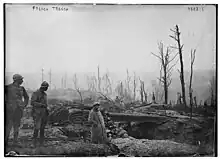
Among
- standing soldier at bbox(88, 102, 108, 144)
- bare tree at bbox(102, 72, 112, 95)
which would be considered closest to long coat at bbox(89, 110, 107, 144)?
standing soldier at bbox(88, 102, 108, 144)

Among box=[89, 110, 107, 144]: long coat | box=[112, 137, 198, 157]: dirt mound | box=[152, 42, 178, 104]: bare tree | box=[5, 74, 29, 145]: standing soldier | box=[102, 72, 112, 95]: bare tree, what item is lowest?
box=[112, 137, 198, 157]: dirt mound

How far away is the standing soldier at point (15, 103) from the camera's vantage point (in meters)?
2.52

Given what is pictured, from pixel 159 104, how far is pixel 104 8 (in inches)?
30.3

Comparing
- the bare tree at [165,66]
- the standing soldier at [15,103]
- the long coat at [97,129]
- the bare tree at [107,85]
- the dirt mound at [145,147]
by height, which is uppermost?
the bare tree at [165,66]

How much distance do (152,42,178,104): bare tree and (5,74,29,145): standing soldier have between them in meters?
0.95

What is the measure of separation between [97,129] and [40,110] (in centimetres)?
41

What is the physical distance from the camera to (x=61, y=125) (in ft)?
8.31

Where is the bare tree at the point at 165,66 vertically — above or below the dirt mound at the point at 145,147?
above

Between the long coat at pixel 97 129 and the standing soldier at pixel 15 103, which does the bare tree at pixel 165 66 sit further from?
the standing soldier at pixel 15 103

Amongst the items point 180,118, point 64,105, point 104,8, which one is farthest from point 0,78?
point 180,118

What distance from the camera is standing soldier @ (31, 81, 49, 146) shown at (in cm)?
252

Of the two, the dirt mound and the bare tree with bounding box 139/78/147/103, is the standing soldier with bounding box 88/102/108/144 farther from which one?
the bare tree with bounding box 139/78/147/103

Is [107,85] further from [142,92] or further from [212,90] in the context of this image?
[212,90]

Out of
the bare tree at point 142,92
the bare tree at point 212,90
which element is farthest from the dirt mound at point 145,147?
the bare tree at point 212,90
